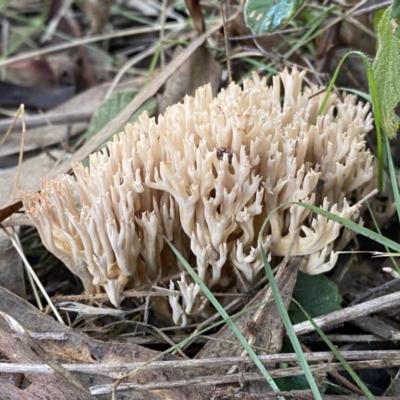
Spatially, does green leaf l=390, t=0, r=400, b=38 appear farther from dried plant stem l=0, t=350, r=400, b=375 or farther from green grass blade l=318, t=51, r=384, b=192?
dried plant stem l=0, t=350, r=400, b=375

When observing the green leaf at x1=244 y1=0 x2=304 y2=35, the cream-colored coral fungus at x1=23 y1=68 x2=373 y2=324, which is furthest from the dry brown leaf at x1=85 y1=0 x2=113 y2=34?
the cream-colored coral fungus at x1=23 y1=68 x2=373 y2=324

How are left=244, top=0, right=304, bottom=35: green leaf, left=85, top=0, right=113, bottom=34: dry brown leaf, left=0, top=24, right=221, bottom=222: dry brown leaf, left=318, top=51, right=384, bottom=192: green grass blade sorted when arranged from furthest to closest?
left=85, top=0, right=113, bottom=34: dry brown leaf → left=0, top=24, right=221, bottom=222: dry brown leaf → left=244, top=0, right=304, bottom=35: green leaf → left=318, top=51, right=384, bottom=192: green grass blade

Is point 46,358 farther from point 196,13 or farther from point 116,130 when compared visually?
point 196,13

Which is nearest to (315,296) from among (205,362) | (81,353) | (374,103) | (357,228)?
(357,228)

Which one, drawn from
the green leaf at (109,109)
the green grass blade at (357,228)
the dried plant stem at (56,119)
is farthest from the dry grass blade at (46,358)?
the dried plant stem at (56,119)

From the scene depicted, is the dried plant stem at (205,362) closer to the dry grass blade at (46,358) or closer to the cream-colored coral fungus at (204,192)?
the dry grass blade at (46,358)

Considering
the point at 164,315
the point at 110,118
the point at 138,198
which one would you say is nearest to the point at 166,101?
the point at 110,118
